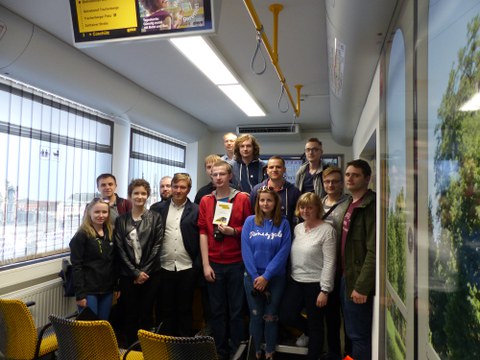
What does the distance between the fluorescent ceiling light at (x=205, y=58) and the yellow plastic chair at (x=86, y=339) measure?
75.0 inches

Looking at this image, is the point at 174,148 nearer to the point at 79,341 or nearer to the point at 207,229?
the point at 207,229

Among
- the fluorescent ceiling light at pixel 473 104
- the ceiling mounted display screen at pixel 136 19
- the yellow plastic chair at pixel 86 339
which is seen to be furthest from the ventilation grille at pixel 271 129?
the fluorescent ceiling light at pixel 473 104

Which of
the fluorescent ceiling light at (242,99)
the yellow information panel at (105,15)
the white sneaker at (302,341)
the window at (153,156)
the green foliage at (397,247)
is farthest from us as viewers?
the window at (153,156)

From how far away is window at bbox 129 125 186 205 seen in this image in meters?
5.43

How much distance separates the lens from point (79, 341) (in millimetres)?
1868

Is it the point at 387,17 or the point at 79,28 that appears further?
the point at 79,28

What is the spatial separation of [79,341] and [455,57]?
205 cm

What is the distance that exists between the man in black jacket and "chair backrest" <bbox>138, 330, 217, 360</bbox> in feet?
4.02

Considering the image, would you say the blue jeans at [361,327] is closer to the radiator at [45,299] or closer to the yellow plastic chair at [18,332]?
the yellow plastic chair at [18,332]

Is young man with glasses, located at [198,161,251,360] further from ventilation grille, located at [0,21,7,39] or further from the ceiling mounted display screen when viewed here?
ventilation grille, located at [0,21,7,39]

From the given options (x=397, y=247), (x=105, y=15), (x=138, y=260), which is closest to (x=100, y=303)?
(x=138, y=260)

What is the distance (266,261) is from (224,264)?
35 cm

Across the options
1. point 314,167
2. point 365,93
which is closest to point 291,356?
point 314,167

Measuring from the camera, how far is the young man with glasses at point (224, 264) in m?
2.75
